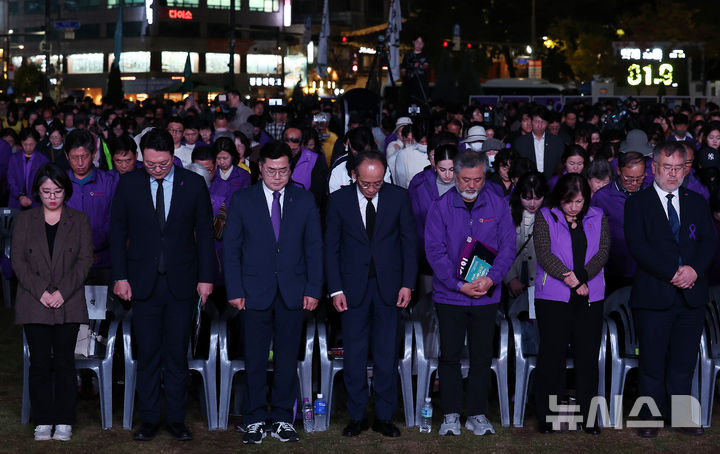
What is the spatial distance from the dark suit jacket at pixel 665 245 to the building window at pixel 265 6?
9488 centimetres

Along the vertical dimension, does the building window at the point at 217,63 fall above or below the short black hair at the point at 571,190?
above

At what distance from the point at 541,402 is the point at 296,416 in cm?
182

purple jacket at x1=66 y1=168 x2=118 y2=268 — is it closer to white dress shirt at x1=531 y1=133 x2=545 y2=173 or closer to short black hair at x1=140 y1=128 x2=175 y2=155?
short black hair at x1=140 y1=128 x2=175 y2=155

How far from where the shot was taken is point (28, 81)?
269ft

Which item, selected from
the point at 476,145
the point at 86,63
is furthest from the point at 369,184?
the point at 86,63

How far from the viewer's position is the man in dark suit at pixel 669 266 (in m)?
7.66

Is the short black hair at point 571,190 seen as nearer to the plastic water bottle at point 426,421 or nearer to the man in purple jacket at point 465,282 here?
the man in purple jacket at point 465,282

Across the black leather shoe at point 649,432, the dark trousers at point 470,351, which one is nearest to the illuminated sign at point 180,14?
the dark trousers at point 470,351

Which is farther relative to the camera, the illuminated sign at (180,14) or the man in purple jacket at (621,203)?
the illuminated sign at (180,14)

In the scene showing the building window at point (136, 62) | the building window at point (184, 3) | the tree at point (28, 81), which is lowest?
the tree at point (28, 81)

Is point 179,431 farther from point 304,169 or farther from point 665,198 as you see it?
point 304,169

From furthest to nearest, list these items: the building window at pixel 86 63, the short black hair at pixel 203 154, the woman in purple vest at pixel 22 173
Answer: the building window at pixel 86 63, the woman in purple vest at pixel 22 173, the short black hair at pixel 203 154

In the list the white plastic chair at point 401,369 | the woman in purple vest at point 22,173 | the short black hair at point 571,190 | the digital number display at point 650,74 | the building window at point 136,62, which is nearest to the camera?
the short black hair at point 571,190

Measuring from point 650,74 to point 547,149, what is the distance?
12.8m
